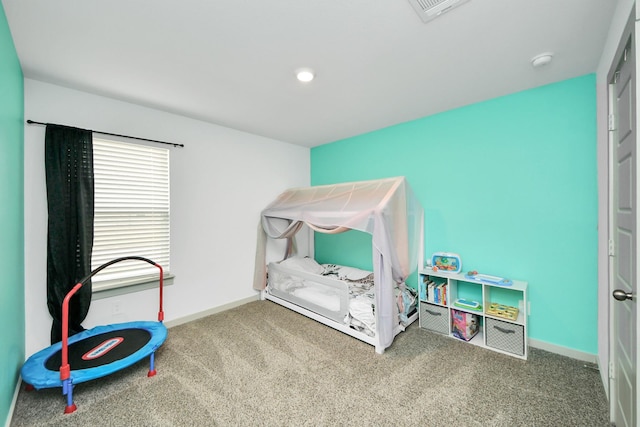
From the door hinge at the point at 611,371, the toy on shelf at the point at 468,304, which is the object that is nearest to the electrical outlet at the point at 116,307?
the toy on shelf at the point at 468,304

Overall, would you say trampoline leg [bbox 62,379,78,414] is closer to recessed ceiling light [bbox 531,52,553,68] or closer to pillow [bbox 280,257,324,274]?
pillow [bbox 280,257,324,274]

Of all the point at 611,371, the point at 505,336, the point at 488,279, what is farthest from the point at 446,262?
the point at 611,371

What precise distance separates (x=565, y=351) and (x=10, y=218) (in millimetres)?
4440

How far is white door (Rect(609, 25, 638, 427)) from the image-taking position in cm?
115

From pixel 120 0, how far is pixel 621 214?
2.99 metres

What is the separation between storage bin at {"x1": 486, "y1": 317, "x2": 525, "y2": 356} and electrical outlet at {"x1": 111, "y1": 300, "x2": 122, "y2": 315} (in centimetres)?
363

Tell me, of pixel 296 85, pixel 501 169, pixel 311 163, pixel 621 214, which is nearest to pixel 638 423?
pixel 621 214

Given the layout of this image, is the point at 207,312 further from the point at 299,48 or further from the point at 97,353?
the point at 299,48

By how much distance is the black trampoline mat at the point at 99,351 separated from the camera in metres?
1.93

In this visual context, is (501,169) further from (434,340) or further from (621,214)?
(434,340)

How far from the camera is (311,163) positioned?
466 cm

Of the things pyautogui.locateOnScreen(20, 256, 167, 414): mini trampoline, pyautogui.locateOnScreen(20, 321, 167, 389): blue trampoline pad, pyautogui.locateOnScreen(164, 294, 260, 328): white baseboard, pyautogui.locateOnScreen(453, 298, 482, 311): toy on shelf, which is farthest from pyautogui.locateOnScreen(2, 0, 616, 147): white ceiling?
pyautogui.locateOnScreen(164, 294, 260, 328): white baseboard

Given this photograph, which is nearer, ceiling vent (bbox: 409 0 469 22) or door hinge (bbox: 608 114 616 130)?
ceiling vent (bbox: 409 0 469 22)

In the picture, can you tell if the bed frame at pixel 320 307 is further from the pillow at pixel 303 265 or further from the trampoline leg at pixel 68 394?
the trampoline leg at pixel 68 394
